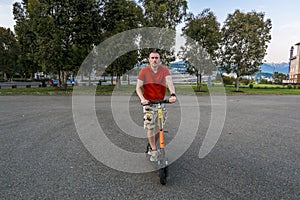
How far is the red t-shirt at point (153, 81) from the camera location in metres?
3.00

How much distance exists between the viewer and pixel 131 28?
20188mm

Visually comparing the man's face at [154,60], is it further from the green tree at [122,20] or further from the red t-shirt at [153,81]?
the green tree at [122,20]

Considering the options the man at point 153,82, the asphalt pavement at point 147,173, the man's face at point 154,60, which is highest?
the man's face at point 154,60

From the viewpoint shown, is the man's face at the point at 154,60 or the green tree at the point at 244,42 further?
the green tree at the point at 244,42

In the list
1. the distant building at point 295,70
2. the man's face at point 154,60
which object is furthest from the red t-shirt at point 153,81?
the distant building at point 295,70

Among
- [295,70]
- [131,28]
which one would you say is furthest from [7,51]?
[295,70]

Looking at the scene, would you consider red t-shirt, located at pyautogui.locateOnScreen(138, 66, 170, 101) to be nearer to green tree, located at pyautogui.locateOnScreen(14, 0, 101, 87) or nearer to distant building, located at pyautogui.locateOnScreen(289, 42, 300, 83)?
green tree, located at pyautogui.locateOnScreen(14, 0, 101, 87)

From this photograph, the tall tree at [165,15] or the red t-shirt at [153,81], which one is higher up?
the tall tree at [165,15]

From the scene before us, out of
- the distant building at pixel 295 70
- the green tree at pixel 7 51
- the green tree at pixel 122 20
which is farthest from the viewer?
the distant building at pixel 295 70

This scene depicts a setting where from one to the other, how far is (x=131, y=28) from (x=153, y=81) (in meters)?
18.6

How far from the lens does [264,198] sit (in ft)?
7.92

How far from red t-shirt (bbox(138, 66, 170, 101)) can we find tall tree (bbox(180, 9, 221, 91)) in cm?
1696

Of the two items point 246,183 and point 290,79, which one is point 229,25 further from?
point 290,79

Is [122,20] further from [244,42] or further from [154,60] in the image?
[154,60]
